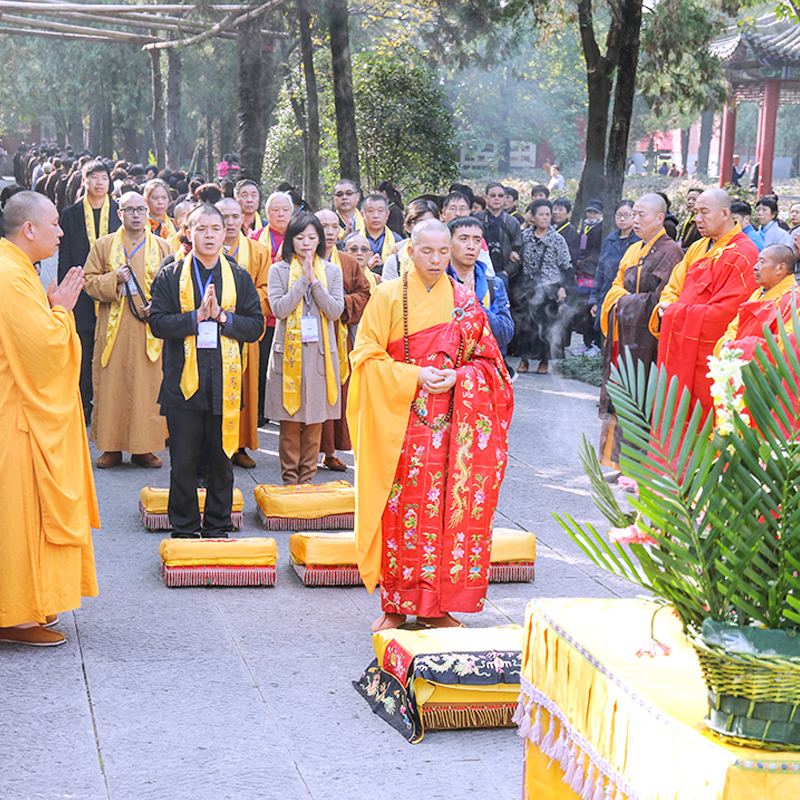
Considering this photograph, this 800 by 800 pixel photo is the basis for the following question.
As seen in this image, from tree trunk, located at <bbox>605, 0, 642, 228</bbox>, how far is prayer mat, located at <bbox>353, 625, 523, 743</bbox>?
9327mm

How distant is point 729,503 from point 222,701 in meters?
2.48

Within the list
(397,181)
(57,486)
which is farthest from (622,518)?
(397,181)

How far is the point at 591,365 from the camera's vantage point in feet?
37.0

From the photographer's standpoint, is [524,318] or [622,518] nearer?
[622,518]

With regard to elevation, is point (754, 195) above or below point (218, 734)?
above

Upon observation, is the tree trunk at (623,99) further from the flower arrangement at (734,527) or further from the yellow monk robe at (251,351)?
the flower arrangement at (734,527)

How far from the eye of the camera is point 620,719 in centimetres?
232

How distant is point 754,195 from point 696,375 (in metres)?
13.9

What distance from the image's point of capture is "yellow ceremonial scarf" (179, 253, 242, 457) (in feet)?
18.1

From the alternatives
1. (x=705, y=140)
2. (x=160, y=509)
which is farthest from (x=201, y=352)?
(x=705, y=140)

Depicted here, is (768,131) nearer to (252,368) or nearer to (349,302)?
(349,302)

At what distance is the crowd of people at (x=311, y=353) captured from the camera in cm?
424

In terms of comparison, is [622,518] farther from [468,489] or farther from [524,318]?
[524,318]

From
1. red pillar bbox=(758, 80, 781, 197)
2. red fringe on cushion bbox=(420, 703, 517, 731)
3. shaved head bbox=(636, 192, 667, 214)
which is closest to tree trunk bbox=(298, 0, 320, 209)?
shaved head bbox=(636, 192, 667, 214)
